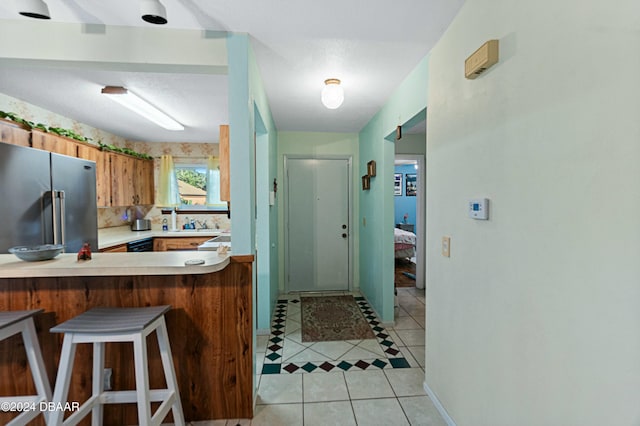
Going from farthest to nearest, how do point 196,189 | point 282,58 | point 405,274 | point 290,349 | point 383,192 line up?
point 405,274
point 196,189
point 383,192
point 290,349
point 282,58

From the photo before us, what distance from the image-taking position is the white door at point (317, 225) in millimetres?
4113

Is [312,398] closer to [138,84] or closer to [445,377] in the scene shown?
[445,377]

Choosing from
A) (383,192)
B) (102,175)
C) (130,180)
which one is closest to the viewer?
(383,192)

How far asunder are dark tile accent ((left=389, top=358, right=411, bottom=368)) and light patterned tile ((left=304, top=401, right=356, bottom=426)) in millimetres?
605

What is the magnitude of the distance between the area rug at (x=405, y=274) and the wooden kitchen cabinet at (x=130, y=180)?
4286mm

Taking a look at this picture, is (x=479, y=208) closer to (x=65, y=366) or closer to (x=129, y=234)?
(x=65, y=366)

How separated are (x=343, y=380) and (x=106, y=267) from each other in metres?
1.77

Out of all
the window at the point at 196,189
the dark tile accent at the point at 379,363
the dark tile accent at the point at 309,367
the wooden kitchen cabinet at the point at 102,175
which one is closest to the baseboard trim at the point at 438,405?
the dark tile accent at the point at 379,363

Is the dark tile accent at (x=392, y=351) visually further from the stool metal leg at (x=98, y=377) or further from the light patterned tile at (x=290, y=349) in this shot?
the stool metal leg at (x=98, y=377)

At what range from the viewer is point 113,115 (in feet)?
10.6

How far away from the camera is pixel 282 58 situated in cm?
197

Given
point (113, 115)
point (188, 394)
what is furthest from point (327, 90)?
point (113, 115)

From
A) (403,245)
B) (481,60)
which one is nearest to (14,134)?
(481,60)

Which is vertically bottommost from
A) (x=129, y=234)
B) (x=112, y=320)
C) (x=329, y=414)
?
(x=329, y=414)
